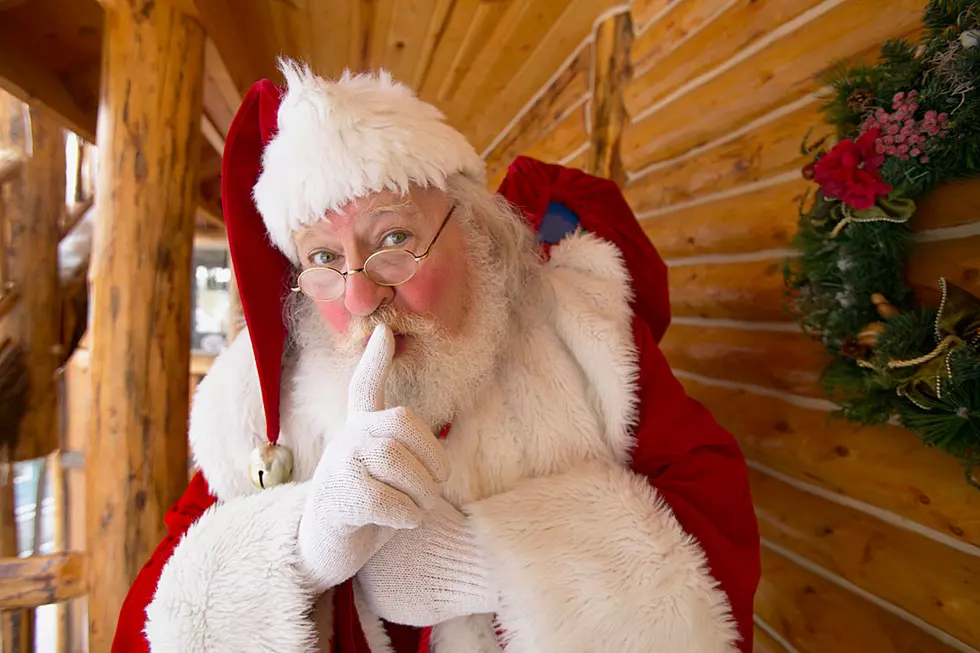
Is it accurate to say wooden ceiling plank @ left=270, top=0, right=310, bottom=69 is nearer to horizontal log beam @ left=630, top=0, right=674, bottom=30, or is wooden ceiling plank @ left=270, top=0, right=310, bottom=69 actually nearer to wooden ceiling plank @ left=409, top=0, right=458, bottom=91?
wooden ceiling plank @ left=409, top=0, right=458, bottom=91

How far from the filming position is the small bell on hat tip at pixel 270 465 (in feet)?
3.13

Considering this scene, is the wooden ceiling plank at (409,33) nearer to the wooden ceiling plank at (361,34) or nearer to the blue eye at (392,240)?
the wooden ceiling plank at (361,34)

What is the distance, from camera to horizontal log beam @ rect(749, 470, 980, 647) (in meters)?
0.87

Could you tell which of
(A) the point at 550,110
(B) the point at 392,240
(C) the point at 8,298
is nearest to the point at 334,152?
(B) the point at 392,240

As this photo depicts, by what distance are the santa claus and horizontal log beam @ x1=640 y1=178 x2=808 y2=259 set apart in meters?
0.41

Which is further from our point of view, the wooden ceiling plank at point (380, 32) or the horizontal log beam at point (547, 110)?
the horizontal log beam at point (547, 110)

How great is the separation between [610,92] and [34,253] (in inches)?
98.1

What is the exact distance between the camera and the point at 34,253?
7.05 feet

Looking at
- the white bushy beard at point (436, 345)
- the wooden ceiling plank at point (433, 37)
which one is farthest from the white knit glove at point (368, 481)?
the wooden ceiling plank at point (433, 37)

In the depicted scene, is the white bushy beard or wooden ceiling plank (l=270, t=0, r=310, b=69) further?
wooden ceiling plank (l=270, t=0, r=310, b=69)

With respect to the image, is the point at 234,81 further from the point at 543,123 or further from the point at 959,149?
the point at 959,149

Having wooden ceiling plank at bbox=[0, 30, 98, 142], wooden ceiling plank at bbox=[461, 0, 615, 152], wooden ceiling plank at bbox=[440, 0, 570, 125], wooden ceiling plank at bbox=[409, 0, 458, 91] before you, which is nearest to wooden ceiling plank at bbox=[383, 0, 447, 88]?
wooden ceiling plank at bbox=[409, 0, 458, 91]

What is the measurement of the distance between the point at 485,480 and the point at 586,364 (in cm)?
30

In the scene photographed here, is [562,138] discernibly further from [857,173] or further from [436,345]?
[436,345]
